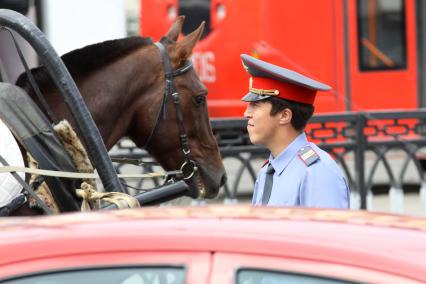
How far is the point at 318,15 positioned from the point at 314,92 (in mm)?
8459

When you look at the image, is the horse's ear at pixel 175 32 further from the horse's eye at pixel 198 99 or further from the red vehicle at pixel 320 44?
the red vehicle at pixel 320 44

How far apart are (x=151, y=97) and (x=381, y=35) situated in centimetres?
770

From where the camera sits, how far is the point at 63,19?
8.27 m

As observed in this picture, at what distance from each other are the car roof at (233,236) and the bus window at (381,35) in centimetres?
995

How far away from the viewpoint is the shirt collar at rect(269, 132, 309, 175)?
365 cm

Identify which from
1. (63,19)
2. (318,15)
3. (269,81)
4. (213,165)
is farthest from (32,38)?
(318,15)

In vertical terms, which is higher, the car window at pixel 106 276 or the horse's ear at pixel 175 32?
the horse's ear at pixel 175 32

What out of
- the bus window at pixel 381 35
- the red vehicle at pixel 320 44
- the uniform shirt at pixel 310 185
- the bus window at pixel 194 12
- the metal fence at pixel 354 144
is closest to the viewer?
the uniform shirt at pixel 310 185

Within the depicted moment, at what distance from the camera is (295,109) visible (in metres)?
3.73

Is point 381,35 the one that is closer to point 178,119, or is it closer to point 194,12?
point 194,12

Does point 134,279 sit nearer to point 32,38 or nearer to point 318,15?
point 32,38

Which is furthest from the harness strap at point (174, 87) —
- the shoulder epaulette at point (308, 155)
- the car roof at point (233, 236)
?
the car roof at point (233, 236)

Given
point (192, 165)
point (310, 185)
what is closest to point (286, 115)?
point (310, 185)

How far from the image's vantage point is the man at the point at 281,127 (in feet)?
11.7
